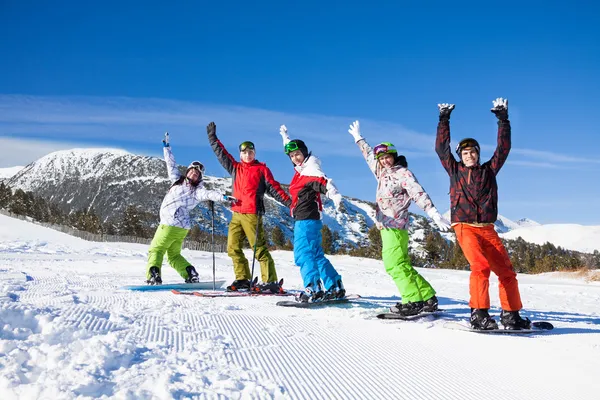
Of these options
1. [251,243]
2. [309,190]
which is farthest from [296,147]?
[251,243]

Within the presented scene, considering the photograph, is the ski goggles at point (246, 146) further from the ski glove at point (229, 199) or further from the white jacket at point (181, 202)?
the white jacket at point (181, 202)

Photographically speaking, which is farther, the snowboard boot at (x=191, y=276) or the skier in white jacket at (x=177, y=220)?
the snowboard boot at (x=191, y=276)

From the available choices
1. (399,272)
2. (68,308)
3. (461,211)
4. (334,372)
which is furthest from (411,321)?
(68,308)

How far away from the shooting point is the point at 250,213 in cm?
735

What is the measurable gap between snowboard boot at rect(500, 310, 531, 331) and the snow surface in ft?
371

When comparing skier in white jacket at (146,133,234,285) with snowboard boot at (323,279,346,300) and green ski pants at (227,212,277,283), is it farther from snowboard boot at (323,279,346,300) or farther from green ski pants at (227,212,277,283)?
snowboard boot at (323,279,346,300)

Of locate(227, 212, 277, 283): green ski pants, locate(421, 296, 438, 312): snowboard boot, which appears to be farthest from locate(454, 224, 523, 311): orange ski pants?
locate(227, 212, 277, 283): green ski pants

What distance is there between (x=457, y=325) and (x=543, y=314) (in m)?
2.77

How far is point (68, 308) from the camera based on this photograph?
13.1 ft

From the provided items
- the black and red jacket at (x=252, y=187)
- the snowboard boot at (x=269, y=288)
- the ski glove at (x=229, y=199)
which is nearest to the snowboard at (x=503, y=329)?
the snowboard boot at (x=269, y=288)

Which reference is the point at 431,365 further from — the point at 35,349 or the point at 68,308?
the point at 68,308

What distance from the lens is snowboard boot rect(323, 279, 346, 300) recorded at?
6052 millimetres

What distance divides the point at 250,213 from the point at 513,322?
161 inches

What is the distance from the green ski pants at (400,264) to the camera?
5.20 m
